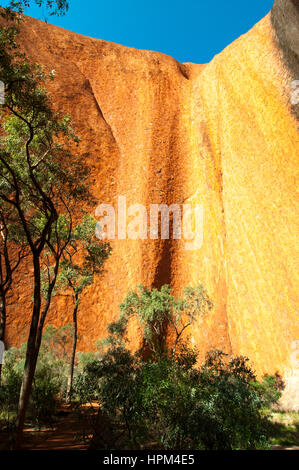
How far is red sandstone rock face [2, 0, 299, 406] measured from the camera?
17.8 m

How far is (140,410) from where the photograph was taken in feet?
21.0

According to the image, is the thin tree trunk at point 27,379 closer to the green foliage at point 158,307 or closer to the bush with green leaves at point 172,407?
the bush with green leaves at point 172,407

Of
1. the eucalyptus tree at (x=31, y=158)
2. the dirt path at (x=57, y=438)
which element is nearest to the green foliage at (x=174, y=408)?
the dirt path at (x=57, y=438)

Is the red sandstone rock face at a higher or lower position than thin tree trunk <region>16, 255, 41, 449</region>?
higher

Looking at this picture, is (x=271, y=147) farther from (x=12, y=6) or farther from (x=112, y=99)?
(x=112, y=99)

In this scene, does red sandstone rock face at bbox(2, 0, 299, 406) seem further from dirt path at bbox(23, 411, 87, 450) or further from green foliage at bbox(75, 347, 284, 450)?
dirt path at bbox(23, 411, 87, 450)

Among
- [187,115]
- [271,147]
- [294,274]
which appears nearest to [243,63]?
[187,115]

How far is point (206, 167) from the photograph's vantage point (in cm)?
2627

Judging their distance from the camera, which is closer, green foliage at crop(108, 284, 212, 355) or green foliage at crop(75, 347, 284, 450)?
green foliage at crop(75, 347, 284, 450)

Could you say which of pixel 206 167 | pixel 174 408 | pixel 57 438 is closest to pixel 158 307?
pixel 57 438

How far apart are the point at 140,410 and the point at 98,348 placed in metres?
14.8

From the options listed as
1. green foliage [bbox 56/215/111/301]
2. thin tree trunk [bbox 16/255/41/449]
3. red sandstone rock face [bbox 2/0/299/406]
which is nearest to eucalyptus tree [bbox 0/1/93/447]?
thin tree trunk [bbox 16/255/41/449]

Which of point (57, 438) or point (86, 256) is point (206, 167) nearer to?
point (86, 256)

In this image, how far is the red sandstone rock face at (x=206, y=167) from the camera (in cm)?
1778
